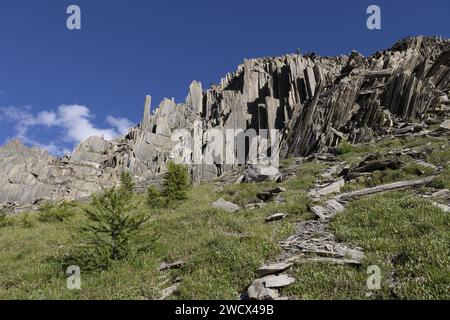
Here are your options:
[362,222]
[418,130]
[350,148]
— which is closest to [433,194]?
[362,222]

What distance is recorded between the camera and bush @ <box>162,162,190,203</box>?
77.6 feet

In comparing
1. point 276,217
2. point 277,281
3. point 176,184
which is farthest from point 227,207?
point 277,281

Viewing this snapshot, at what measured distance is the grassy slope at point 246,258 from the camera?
7219 mm

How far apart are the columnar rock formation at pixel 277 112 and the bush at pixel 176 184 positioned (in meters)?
26.1

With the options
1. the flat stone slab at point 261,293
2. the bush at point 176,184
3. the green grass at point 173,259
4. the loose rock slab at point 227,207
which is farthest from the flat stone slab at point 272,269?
the bush at point 176,184

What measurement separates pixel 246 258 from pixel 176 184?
16132mm

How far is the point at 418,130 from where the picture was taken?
35.5 meters

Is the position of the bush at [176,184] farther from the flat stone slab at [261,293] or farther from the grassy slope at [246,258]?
the flat stone slab at [261,293]

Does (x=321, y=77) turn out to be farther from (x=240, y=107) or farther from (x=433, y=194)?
(x=433, y=194)

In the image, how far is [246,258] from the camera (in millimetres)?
9070

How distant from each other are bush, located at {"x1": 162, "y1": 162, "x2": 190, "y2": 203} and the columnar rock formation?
26114mm

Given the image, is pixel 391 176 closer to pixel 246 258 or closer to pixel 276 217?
pixel 276 217

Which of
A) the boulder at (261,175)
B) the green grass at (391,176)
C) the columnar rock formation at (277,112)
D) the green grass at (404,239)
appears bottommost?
the green grass at (404,239)

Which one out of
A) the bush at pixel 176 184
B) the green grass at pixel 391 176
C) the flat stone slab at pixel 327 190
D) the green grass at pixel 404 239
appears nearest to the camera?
the green grass at pixel 404 239
